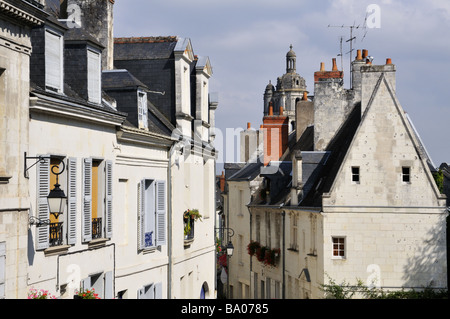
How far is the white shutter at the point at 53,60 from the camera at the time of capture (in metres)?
14.3

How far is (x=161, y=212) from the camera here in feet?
66.7

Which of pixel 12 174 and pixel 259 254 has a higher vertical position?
pixel 12 174

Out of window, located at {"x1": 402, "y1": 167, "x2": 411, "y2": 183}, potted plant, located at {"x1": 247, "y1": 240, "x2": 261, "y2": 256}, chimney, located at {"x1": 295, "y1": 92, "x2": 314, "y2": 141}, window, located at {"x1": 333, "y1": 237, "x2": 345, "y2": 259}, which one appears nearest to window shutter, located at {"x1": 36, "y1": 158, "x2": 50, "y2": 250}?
window, located at {"x1": 333, "y1": 237, "x2": 345, "y2": 259}

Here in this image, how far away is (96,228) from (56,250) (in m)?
2.07

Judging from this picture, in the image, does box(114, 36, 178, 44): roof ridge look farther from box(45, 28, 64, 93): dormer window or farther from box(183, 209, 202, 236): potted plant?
box(45, 28, 64, 93): dormer window

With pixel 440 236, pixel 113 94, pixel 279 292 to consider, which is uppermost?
pixel 113 94

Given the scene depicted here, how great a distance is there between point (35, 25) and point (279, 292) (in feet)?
76.2

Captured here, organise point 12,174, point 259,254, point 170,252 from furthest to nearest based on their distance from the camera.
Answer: point 259,254 < point 170,252 < point 12,174

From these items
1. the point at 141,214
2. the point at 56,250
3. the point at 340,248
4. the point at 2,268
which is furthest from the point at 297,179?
the point at 2,268

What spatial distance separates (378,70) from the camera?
93.3 ft

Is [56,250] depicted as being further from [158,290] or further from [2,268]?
[158,290]

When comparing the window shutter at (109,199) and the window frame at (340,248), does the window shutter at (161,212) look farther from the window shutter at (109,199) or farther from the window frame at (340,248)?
the window frame at (340,248)
